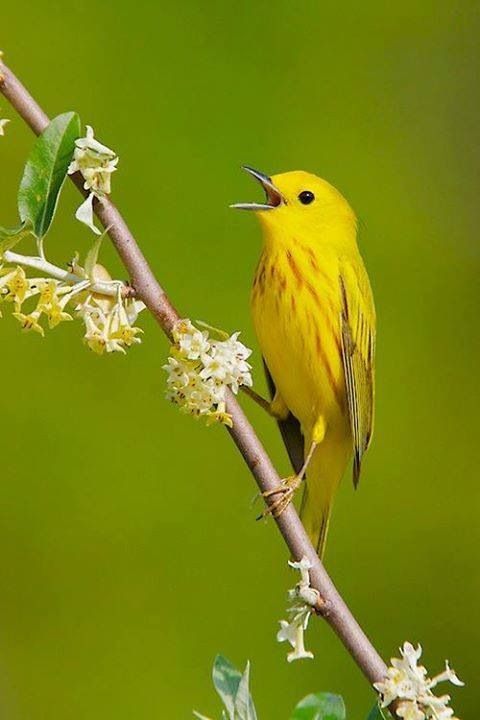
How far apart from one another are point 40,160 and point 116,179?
268 centimetres

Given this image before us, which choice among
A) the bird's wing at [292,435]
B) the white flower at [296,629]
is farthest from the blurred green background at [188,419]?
the white flower at [296,629]

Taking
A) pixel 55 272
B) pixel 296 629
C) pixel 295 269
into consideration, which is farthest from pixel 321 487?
pixel 55 272

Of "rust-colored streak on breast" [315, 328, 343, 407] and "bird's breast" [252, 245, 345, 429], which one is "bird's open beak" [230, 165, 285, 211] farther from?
"rust-colored streak on breast" [315, 328, 343, 407]

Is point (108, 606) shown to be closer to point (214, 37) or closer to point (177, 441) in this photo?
point (177, 441)

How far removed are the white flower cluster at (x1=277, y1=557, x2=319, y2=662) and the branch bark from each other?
2 cm

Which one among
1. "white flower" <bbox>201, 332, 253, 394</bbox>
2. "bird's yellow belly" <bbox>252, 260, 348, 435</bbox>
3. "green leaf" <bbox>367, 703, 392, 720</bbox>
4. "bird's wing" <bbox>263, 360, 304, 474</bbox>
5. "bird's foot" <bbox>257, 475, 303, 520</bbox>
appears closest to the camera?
"green leaf" <bbox>367, 703, 392, 720</bbox>

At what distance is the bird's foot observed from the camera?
65.1 inches

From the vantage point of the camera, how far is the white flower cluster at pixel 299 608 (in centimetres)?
157

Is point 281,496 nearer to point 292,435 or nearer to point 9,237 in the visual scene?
point 9,237

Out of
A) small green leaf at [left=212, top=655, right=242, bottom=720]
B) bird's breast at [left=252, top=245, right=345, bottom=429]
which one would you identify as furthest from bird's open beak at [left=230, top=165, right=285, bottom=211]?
small green leaf at [left=212, top=655, right=242, bottom=720]

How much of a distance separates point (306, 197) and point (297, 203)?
1.1 inches

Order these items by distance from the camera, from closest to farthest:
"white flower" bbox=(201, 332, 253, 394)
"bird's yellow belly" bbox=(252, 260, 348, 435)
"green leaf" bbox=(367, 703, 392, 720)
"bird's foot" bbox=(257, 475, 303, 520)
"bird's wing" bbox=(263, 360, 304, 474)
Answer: "green leaf" bbox=(367, 703, 392, 720)
"white flower" bbox=(201, 332, 253, 394)
"bird's foot" bbox=(257, 475, 303, 520)
"bird's yellow belly" bbox=(252, 260, 348, 435)
"bird's wing" bbox=(263, 360, 304, 474)

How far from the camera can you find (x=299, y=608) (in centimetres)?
159

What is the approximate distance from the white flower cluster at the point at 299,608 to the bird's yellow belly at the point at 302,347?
1.29 m
